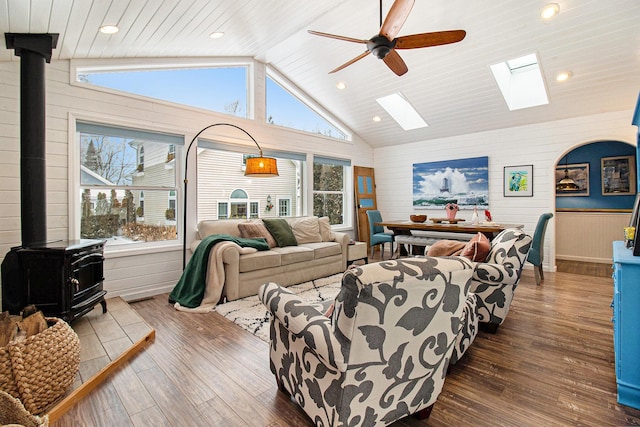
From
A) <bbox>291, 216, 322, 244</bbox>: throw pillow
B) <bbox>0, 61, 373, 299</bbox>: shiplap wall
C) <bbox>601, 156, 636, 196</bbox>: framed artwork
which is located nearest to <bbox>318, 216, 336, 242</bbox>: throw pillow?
<bbox>291, 216, 322, 244</bbox>: throw pillow

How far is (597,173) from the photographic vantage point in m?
6.10

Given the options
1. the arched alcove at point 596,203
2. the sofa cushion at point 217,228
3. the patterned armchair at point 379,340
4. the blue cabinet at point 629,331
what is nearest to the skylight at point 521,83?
the arched alcove at point 596,203

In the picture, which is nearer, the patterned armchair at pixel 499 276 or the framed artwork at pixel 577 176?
the patterned armchair at pixel 499 276

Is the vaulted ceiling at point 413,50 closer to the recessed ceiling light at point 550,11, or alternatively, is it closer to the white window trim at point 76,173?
the recessed ceiling light at point 550,11

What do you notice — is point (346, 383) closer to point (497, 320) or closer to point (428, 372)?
point (428, 372)

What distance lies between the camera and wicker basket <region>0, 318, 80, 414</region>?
5.17ft

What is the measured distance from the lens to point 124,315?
2.95m

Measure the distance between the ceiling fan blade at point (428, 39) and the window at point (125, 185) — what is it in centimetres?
303

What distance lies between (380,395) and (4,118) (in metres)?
3.99

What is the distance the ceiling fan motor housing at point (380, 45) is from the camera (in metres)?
2.71

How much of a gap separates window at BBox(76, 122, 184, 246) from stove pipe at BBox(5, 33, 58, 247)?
820 millimetres

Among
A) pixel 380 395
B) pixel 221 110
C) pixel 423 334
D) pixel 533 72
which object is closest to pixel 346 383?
pixel 380 395

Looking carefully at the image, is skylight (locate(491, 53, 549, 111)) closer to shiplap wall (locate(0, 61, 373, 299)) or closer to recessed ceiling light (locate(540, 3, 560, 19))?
recessed ceiling light (locate(540, 3, 560, 19))

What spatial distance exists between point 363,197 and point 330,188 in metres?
0.89
